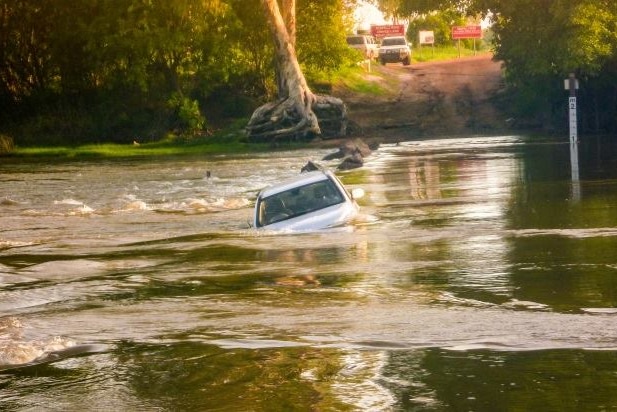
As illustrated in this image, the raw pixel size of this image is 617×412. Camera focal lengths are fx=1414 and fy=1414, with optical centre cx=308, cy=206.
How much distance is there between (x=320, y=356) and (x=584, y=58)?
33112mm

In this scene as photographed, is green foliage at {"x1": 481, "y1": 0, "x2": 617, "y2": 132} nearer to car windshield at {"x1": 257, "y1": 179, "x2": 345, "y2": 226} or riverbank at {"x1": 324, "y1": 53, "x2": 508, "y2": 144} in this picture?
riverbank at {"x1": 324, "y1": 53, "x2": 508, "y2": 144}

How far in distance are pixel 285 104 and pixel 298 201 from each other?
34610 mm

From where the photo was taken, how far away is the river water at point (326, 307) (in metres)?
10.1

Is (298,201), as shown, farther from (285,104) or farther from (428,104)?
(428,104)

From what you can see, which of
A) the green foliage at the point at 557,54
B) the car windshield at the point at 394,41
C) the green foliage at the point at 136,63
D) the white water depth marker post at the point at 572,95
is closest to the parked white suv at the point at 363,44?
the car windshield at the point at 394,41

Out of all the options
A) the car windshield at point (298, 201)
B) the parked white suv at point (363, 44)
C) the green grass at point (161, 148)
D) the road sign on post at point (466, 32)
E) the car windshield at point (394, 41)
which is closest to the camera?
the car windshield at point (298, 201)

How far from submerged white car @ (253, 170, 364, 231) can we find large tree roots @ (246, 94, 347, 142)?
33844mm

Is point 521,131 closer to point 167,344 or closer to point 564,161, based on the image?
point 564,161

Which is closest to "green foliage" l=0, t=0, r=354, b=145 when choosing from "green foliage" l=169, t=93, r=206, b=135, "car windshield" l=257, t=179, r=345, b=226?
"green foliage" l=169, t=93, r=206, b=135

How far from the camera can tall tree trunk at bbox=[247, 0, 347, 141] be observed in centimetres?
5559

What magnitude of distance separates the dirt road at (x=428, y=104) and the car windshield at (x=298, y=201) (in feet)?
112

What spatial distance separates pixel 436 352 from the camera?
444 inches

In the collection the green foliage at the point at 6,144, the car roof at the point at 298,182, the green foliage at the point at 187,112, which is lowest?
the green foliage at the point at 6,144

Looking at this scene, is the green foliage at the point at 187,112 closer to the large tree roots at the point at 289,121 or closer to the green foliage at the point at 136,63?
the green foliage at the point at 136,63
